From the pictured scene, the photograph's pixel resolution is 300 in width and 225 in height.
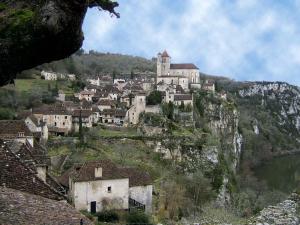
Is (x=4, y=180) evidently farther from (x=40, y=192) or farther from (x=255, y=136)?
(x=255, y=136)

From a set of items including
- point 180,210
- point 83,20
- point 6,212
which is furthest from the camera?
point 180,210

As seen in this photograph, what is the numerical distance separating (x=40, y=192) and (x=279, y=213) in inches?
173

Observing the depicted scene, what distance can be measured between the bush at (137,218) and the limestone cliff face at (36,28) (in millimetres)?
24117

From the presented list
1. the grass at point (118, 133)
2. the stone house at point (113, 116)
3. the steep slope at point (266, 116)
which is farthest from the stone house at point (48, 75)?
the steep slope at point (266, 116)

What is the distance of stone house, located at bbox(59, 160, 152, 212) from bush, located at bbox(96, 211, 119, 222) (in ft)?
7.00

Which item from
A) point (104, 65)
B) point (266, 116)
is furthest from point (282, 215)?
point (104, 65)

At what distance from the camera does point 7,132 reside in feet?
85.0

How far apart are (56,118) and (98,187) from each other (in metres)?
37.0

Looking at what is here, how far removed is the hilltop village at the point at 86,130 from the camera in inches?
354

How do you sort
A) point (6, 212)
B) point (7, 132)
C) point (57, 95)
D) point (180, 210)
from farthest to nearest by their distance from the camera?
1. point (57, 95)
2. point (180, 210)
3. point (7, 132)
4. point (6, 212)

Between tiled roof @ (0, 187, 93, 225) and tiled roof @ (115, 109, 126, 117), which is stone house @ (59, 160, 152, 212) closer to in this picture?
tiled roof @ (0, 187, 93, 225)

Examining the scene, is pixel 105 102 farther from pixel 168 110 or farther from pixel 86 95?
pixel 168 110

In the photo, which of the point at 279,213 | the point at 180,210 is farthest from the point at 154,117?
the point at 279,213

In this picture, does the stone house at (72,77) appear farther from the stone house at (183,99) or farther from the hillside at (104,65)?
the stone house at (183,99)
